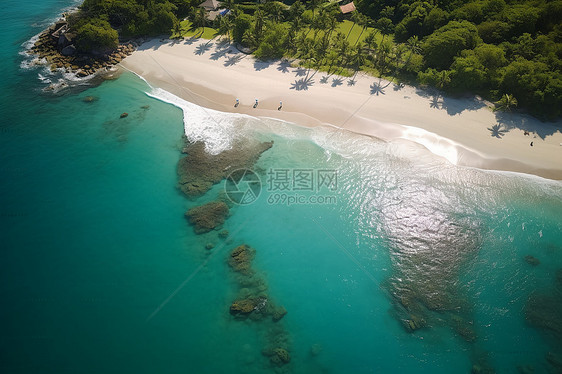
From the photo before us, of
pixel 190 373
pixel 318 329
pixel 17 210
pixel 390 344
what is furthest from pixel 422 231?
pixel 17 210

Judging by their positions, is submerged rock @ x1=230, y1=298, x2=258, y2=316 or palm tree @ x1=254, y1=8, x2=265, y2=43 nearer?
submerged rock @ x1=230, y1=298, x2=258, y2=316

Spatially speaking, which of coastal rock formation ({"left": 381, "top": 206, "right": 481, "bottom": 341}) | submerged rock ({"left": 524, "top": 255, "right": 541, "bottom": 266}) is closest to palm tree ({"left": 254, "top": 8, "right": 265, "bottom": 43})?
coastal rock formation ({"left": 381, "top": 206, "right": 481, "bottom": 341})

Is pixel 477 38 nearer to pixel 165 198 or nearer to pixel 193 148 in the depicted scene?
pixel 193 148

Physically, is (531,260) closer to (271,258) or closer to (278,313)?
(278,313)

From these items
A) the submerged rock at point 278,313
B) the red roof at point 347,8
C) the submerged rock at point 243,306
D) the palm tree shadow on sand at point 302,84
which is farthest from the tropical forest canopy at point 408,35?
the submerged rock at point 243,306

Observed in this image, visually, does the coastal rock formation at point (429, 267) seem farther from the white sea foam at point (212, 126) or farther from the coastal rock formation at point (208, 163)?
the white sea foam at point (212, 126)

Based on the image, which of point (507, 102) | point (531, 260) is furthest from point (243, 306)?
point (507, 102)

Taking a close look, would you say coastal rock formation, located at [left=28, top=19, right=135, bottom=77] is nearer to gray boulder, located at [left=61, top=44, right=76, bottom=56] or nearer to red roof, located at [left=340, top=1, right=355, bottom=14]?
gray boulder, located at [left=61, top=44, right=76, bottom=56]
